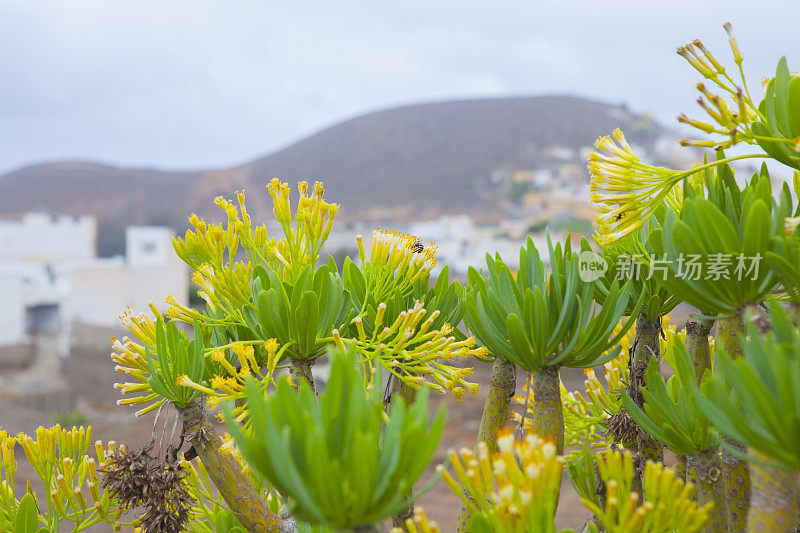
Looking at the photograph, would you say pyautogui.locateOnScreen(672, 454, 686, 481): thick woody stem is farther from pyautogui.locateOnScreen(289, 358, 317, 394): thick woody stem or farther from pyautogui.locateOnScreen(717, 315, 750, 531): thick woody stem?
pyautogui.locateOnScreen(289, 358, 317, 394): thick woody stem

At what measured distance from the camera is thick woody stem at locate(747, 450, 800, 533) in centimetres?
86

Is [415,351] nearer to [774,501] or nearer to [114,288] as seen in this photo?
[774,501]

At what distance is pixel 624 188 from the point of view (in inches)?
43.3

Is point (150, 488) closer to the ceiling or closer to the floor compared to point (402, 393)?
closer to the floor

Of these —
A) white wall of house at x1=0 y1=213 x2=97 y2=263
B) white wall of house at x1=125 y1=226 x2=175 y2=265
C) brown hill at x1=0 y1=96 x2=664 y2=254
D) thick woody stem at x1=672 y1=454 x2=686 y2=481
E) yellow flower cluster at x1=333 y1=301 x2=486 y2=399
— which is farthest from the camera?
brown hill at x1=0 y1=96 x2=664 y2=254

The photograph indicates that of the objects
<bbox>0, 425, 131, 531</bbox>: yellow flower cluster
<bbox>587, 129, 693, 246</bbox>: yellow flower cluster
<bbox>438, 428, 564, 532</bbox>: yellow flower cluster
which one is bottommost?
<bbox>0, 425, 131, 531</bbox>: yellow flower cluster

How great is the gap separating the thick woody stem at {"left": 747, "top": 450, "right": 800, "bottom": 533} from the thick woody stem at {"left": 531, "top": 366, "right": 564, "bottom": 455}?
337 mm

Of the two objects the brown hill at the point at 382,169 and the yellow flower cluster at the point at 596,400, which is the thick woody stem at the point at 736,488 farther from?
the brown hill at the point at 382,169

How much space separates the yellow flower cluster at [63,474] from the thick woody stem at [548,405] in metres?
0.87

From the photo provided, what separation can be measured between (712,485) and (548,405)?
0.32m

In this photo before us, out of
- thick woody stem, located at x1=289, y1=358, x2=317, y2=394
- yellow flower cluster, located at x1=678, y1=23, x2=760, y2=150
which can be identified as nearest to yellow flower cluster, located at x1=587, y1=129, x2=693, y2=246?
A: yellow flower cluster, located at x1=678, y1=23, x2=760, y2=150

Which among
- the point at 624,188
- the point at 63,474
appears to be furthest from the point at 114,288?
the point at 624,188

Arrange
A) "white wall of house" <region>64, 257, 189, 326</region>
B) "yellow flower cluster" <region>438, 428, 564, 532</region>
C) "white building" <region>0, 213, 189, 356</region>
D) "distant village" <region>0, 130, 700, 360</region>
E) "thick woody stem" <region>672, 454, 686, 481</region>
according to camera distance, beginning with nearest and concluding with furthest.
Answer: "yellow flower cluster" <region>438, 428, 564, 532</region> < "thick woody stem" <region>672, 454, 686, 481</region> < "white wall of house" <region>64, 257, 189, 326</region> < "white building" <region>0, 213, 189, 356</region> < "distant village" <region>0, 130, 700, 360</region>

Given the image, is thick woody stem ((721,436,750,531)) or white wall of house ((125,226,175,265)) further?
white wall of house ((125,226,175,265))
